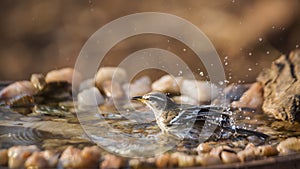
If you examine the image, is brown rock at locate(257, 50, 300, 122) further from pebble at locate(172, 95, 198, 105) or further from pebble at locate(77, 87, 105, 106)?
pebble at locate(77, 87, 105, 106)

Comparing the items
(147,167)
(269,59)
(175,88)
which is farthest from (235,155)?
(269,59)

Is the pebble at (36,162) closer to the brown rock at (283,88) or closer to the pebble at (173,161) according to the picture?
the pebble at (173,161)

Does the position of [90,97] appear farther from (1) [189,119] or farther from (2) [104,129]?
(1) [189,119]

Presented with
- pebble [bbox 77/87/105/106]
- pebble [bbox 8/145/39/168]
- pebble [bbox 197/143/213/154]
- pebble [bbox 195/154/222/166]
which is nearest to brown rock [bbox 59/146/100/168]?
pebble [bbox 8/145/39/168]

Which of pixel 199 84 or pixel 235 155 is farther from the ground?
pixel 199 84

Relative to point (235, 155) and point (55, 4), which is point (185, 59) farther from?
point (235, 155)

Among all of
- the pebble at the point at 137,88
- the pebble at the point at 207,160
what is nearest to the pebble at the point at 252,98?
the pebble at the point at 137,88
